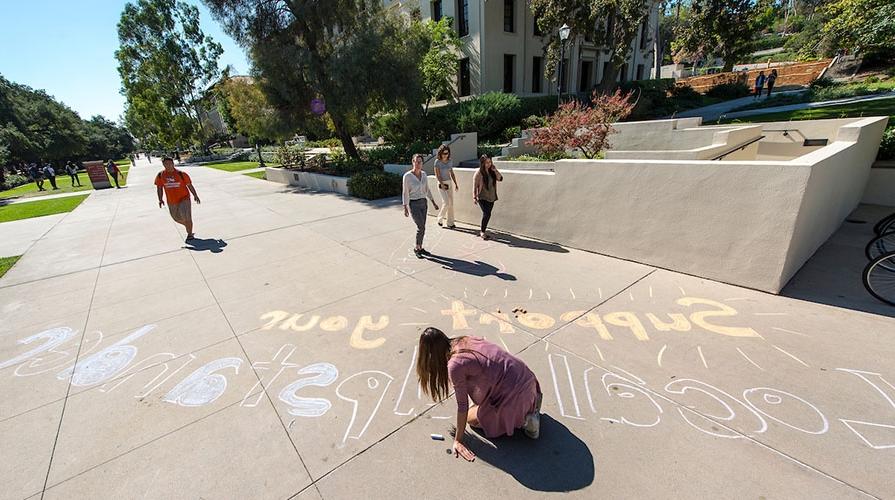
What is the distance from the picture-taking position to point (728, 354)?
345cm

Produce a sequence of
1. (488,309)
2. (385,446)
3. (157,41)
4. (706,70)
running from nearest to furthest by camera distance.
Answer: (385,446) → (488,309) → (157,41) → (706,70)

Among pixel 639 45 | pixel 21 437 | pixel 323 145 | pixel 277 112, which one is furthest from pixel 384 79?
pixel 639 45

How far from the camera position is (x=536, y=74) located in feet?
81.9

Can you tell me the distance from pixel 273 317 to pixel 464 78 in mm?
22600

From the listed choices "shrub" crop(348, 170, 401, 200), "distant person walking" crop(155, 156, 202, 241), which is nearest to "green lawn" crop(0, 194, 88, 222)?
"distant person walking" crop(155, 156, 202, 241)

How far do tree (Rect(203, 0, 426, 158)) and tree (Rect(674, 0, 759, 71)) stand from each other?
16219 mm

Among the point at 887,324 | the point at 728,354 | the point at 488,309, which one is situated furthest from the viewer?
the point at 488,309

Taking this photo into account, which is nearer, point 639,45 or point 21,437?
point 21,437

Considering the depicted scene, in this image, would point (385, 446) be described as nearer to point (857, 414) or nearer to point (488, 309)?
point (488, 309)

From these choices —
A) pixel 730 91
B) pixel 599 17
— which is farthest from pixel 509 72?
pixel 730 91

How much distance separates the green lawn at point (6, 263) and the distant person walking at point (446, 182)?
27.6 ft

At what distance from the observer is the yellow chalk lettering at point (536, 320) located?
4137 millimetres

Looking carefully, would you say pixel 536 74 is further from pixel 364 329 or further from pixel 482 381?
pixel 482 381

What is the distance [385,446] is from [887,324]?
16.8ft
